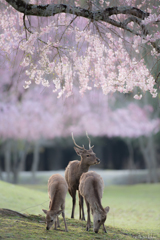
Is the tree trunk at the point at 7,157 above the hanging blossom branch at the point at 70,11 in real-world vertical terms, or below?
below

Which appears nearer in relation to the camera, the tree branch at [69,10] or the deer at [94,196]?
the tree branch at [69,10]

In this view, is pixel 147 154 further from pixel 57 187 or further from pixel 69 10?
pixel 69 10

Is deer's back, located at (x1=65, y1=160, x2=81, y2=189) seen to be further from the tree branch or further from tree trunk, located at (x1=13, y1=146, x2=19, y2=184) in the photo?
tree trunk, located at (x1=13, y1=146, x2=19, y2=184)

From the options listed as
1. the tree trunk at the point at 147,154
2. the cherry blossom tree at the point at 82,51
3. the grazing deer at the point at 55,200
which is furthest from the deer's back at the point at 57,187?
the tree trunk at the point at 147,154

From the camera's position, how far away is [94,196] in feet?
12.0

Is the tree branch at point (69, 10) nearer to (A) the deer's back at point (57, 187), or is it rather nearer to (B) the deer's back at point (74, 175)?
(A) the deer's back at point (57, 187)

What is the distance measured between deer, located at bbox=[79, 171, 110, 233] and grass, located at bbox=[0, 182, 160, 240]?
0.57 ft

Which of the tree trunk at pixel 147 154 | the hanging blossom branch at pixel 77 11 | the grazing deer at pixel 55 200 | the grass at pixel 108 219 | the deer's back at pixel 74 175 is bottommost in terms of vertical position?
the grass at pixel 108 219

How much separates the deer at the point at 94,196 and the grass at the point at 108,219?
173mm

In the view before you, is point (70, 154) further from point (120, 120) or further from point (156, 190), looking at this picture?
point (156, 190)

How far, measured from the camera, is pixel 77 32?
14.9ft

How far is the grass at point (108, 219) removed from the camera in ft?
11.2

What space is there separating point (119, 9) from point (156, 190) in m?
7.37

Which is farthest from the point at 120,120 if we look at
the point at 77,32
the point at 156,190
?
the point at 77,32
